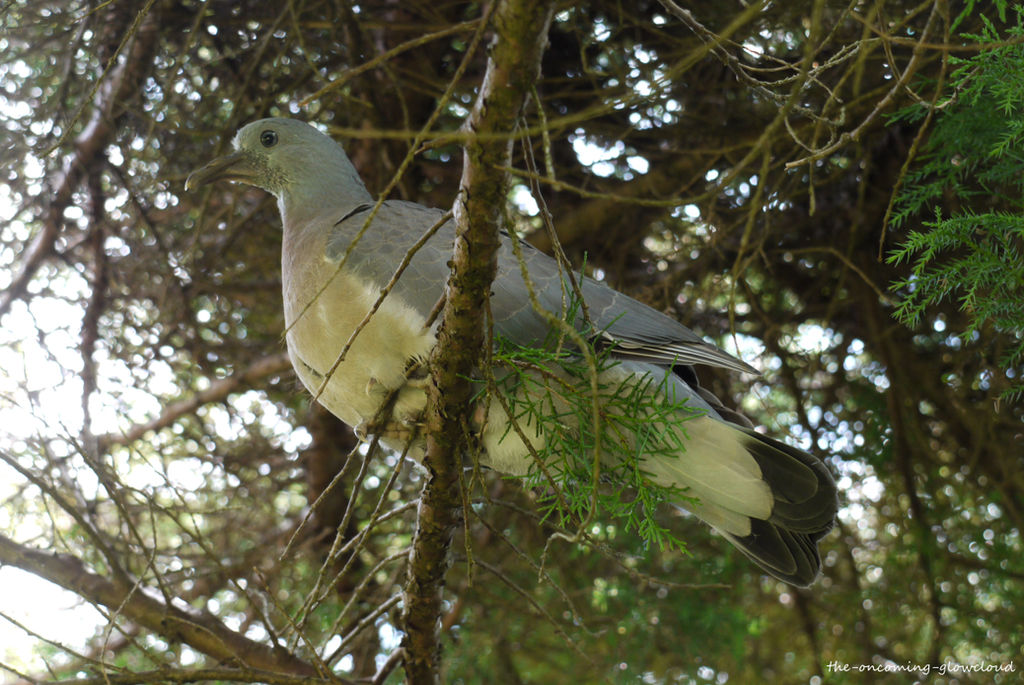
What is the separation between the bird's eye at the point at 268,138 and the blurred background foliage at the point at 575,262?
180mm

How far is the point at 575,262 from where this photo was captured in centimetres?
286

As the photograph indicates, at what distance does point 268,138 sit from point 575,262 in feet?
3.39

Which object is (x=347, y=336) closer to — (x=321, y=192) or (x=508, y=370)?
(x=508, y=370)

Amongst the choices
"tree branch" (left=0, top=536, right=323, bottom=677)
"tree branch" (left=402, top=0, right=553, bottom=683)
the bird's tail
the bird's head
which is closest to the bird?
the bird's tail

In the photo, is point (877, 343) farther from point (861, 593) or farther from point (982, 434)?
point (861, 593)

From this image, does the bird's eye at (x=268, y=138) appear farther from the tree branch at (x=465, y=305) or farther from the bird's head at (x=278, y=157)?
the tree branch at (x=465, y=305)

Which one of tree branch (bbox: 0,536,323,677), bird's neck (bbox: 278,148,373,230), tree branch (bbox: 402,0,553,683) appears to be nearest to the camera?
tree branch (bbox: 402,0,553,683)

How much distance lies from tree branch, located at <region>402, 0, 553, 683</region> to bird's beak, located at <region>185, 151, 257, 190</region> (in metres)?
1.16

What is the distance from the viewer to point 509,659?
3.02m

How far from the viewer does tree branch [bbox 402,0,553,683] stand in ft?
3.56

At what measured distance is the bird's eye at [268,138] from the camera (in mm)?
2453

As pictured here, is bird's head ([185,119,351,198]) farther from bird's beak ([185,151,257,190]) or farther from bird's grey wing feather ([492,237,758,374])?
bird's grey wing feather ([492,237,758,374])

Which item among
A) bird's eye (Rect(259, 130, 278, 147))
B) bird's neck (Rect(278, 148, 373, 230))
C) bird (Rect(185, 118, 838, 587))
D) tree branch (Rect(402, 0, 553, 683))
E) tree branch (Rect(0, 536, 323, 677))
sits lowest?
tree branch (Rect(0, 536, 323, 677))

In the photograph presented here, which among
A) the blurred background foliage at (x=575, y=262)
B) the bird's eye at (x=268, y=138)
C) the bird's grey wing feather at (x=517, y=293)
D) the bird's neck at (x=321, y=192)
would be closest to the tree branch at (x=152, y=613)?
the blurred background foliage at (x=575, y=262)
